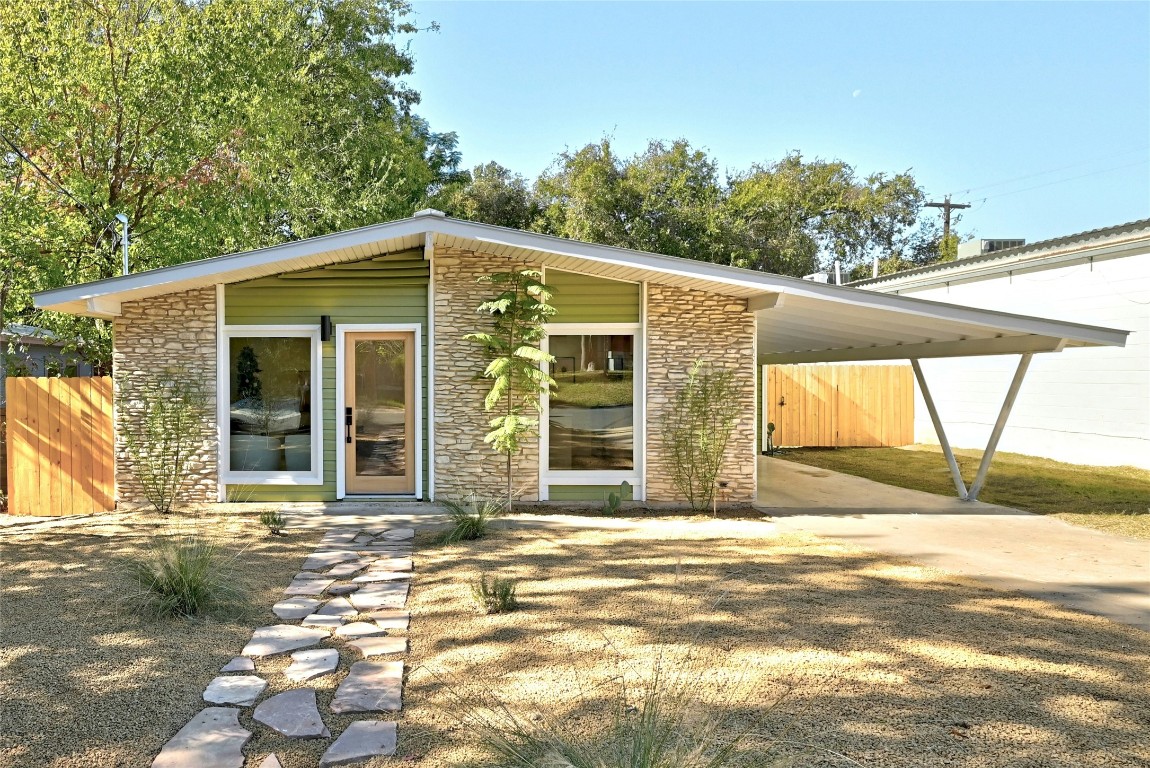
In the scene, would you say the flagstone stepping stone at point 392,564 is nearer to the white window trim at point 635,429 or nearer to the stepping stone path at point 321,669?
the stepping stone path at point 321,669

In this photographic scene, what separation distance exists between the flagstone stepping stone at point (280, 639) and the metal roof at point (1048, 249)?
1336 cm

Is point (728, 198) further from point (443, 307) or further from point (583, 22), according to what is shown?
point (443, 307)

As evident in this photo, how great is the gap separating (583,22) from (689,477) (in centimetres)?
1027

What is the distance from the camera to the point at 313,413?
9.13 meters

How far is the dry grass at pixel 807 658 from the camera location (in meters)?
3.18

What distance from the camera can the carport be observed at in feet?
26.4

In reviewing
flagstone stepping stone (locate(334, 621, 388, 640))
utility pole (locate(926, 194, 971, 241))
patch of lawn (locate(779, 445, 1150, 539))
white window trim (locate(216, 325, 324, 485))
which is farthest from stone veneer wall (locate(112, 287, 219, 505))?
utility pole (locate(926, 194, 971, 241))

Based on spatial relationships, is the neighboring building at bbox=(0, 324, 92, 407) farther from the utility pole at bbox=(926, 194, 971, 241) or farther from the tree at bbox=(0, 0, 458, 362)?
the utility pole at bbox=(926, 194, 971, 241)

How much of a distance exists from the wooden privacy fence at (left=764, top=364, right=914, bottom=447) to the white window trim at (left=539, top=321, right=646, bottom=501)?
8531mm

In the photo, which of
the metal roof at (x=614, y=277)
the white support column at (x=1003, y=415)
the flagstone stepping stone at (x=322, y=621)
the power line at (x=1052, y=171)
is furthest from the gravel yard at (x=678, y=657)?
the power line at (x=1052, y=171)

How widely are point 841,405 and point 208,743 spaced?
54.5ft

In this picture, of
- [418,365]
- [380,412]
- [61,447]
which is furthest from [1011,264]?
[61,447]

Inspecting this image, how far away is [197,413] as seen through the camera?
888cm

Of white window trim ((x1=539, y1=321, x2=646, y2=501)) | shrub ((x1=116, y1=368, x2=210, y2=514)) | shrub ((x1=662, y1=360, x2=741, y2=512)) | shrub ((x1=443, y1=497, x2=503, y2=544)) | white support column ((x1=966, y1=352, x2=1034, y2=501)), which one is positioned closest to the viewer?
shrub ((x1=443, y1=497, x2=503, y2=544))
